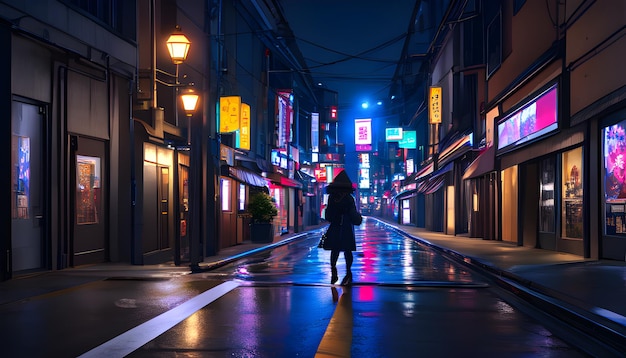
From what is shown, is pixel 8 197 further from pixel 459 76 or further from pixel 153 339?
pixel 459 76

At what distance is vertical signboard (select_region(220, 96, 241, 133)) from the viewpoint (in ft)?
82.0

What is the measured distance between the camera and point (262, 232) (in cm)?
2720

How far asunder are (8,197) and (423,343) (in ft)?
28.3

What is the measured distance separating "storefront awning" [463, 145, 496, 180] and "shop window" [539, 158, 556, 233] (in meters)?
5.06

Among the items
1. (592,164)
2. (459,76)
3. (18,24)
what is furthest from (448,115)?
(18,24)

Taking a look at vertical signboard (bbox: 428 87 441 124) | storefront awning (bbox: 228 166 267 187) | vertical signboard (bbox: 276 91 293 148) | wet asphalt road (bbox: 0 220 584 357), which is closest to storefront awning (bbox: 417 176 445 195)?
vertical signboard (bbox: 428 87 441 124)

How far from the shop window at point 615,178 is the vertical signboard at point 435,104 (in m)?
25.1

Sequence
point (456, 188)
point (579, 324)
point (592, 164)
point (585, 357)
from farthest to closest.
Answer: point (456, 188) < point (592, 164) < point (579, 324) < point (585, 357)

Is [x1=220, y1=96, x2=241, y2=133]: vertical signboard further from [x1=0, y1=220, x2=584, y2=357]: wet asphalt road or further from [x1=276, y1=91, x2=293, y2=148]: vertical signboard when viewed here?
[x1=0, y1=220, x2=584, y2=357]: wet asphalt road

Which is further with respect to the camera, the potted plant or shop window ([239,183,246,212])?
shop window ([239,183,246,212])

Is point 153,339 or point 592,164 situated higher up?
point 592,164

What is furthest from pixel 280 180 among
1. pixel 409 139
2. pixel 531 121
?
pixel 409 139

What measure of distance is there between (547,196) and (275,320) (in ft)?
48.8

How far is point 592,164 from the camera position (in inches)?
621
